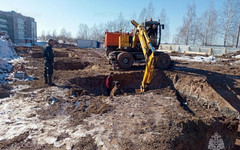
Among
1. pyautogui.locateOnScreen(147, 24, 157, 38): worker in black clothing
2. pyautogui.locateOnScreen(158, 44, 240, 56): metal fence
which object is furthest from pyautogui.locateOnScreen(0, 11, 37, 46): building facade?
pyautogui.locateOnScreen(147, 24, 157, 38): worker in black clothing

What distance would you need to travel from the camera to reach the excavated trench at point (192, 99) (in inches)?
179

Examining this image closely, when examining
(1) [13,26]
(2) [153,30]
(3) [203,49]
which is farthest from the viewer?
(1) [13,26]

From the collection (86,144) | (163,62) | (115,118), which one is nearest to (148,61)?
(115,118)

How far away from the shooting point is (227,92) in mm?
7285

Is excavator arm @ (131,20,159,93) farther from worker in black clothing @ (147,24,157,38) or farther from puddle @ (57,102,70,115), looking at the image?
puddle @ (57,102,70,115)

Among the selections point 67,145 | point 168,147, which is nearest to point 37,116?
point 67,145

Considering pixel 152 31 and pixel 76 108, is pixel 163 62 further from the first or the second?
pixel 76 108

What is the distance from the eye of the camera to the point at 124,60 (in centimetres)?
1042

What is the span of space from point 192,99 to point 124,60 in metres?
4.51

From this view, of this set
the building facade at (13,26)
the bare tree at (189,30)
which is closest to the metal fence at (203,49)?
the bare tree at (189,30)

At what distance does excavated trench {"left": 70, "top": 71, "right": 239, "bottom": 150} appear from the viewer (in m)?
4.55

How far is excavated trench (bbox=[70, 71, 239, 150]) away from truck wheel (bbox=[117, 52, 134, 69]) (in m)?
0.78

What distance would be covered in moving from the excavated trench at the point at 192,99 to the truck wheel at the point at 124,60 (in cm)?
78

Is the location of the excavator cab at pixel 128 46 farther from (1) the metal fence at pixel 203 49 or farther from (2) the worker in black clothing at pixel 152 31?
(1) the metal fence at pixel 203 49
